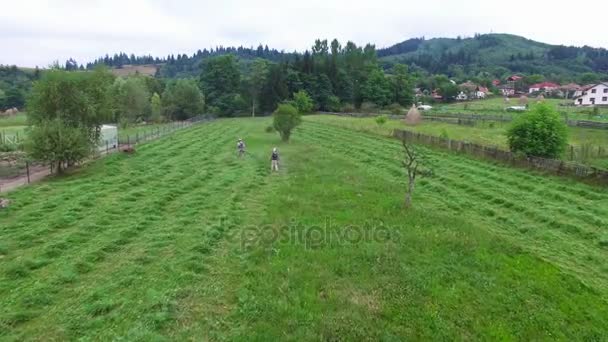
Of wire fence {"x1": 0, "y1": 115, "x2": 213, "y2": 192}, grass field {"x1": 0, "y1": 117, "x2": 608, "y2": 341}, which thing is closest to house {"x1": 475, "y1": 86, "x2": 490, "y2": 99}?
grass field {"x1": 0, "y1": 117, "x2": 608, "y2": 341}

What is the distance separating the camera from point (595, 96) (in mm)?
84250

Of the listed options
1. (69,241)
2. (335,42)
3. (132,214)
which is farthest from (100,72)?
(335,42)

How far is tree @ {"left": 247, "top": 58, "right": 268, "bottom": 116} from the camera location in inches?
3228

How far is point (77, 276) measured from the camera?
34.2 ft

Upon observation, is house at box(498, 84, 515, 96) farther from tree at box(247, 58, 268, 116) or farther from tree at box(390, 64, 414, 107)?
tree at box(247, 58, 268, 116)

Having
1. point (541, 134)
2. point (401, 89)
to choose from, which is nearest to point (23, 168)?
point (541, 134)

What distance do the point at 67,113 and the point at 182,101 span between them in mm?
49482

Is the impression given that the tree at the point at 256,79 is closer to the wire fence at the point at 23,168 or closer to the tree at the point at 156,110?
the tree at the point at 156,110

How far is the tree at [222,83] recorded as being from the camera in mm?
83125

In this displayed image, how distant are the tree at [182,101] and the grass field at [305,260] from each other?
184 feet

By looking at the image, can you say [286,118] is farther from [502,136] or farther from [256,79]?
[256,79]

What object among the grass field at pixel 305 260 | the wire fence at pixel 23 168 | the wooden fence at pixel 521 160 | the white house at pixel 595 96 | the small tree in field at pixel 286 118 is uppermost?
the white house at pixel 595 96

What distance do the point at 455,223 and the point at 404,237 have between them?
8.86 feet

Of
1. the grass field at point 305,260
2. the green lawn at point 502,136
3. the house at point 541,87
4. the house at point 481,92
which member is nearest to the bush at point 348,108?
the green lawn at point 502,136
